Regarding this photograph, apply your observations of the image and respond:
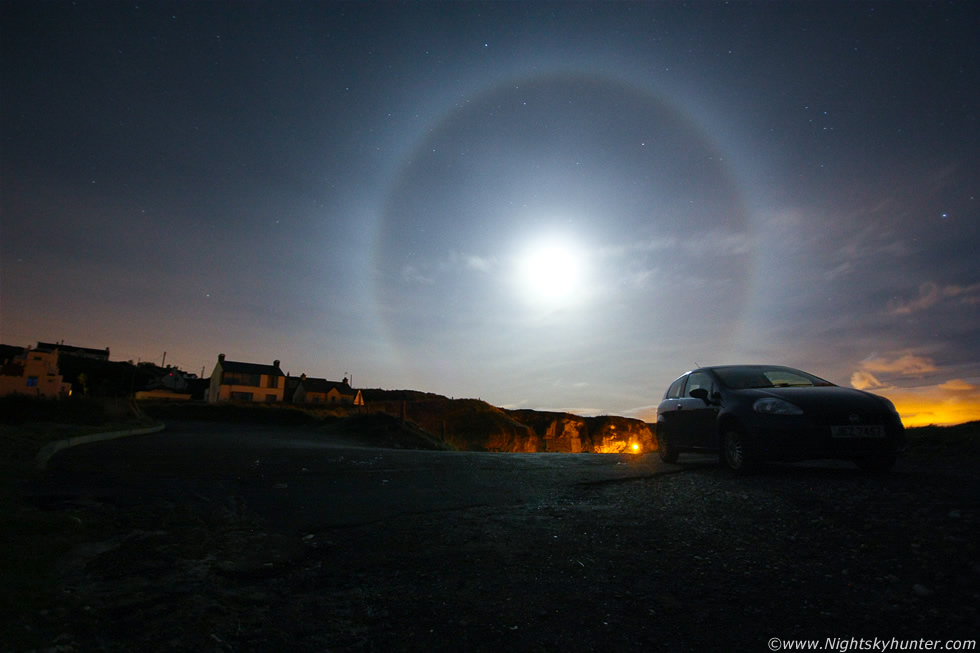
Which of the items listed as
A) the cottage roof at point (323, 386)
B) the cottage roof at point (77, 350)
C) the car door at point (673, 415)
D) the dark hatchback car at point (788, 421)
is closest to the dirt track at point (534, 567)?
the dark hatchback car at point (788, 421)

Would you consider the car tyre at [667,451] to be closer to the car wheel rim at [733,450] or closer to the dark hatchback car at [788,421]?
the dark hatchback car at [788,421]

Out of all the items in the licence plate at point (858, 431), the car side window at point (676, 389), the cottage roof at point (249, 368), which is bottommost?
the licence plate at point (858, 431)

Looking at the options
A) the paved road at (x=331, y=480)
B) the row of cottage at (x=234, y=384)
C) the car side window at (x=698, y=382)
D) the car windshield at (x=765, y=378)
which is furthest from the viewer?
the row of cottage at (x=234, y=384)

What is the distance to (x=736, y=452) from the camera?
7.29 m

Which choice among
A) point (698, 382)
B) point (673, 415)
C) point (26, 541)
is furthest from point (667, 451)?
point (26, 541)

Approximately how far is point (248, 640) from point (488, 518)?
294cm

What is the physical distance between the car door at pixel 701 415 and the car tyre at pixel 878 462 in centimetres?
188

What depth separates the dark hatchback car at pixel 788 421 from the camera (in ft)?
20.8

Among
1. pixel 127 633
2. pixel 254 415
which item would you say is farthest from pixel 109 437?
pixel 254 415

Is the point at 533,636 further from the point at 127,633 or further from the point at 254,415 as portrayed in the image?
the point at 254,415

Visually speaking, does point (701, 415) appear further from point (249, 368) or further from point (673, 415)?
point (249, 368)

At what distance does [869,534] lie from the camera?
4.04m

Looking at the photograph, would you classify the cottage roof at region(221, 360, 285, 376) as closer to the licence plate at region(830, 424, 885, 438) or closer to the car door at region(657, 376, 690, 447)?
the car door at region(657, 376, 690, 447)

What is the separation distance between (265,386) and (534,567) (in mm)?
82820
